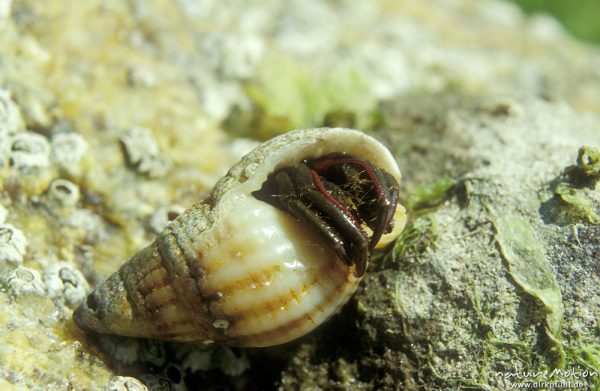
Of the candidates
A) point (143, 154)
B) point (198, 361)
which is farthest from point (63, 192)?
point (198, 361)

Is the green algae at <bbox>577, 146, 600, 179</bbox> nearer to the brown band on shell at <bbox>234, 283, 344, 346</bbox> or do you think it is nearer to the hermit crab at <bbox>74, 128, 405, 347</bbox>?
the hermit crab at <bbox>74, 128, 405, 347</bbox>

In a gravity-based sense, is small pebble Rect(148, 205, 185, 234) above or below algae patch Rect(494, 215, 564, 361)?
below

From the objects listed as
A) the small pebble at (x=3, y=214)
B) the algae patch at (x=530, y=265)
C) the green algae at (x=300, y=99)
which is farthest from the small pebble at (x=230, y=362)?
the green algae at (x=300, y=99)

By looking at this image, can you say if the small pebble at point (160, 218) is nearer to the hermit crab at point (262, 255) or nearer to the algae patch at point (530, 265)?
the hermit crab at point (262, 255)

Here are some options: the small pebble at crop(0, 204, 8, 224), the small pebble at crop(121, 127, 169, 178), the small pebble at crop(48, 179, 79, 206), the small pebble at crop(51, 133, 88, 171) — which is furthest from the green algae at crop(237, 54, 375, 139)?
the small pebble at crop(0, 204, 8, 224)

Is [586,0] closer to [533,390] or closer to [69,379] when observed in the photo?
[533,390]

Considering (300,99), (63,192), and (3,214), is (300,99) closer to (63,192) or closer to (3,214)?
(63,192)

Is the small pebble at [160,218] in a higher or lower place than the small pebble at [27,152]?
lower
